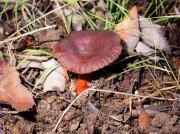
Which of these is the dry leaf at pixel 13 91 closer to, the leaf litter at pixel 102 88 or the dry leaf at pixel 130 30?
the leaf litter at pixel 102 88

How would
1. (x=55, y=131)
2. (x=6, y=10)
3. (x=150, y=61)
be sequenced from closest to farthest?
(x=55, y=131) → (x=150, y=61) → (x=6, y=10)

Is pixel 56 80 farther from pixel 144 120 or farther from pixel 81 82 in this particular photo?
pixel 144 120

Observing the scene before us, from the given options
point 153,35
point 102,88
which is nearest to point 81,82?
point 102,88

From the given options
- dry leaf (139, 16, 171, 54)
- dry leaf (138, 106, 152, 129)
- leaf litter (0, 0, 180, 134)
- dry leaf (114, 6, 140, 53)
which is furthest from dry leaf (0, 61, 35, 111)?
dry leaf (139, 16, 171, 54)

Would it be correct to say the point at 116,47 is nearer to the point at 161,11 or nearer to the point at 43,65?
the point at 43,65

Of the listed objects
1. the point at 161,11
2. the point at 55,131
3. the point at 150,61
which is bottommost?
the point at 55,131

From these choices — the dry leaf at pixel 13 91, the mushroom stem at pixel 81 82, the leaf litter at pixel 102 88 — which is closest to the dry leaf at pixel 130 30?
the leaf litter at pixel 102 88

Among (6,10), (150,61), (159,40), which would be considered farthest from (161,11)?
(6,10)

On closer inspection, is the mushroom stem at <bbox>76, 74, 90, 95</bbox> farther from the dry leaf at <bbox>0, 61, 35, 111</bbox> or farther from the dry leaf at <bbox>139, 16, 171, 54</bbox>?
the dry leaf at <bbox>139, 16, 171, 54</bbox>
